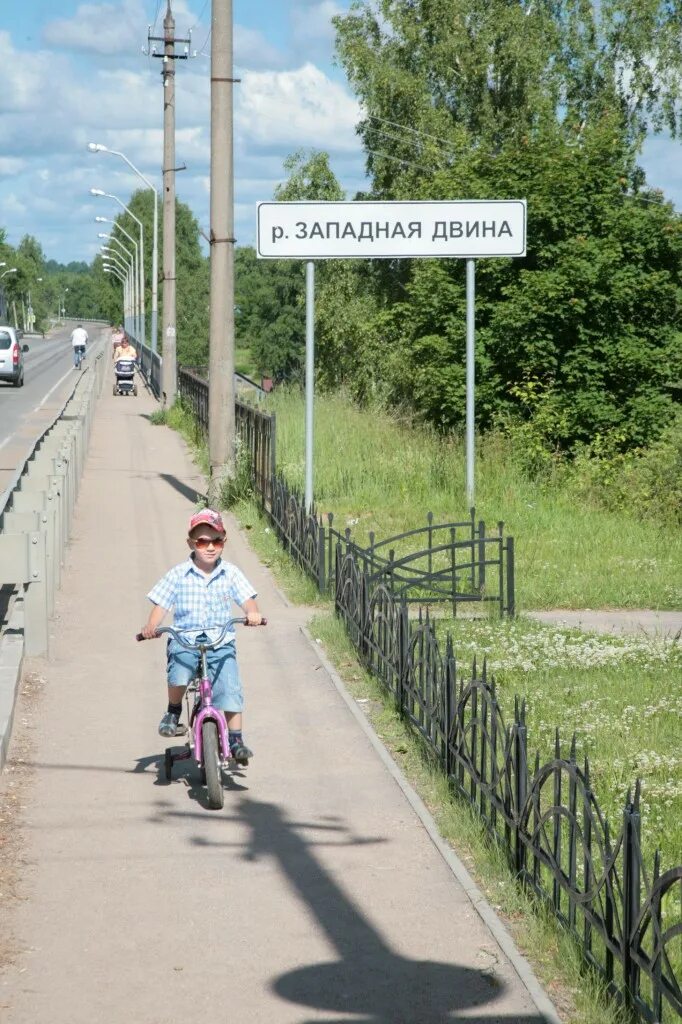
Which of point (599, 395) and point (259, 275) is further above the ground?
point (259, 275)

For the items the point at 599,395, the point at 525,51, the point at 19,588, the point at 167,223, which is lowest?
the point at 19,588

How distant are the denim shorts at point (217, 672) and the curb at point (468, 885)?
3.01 ft

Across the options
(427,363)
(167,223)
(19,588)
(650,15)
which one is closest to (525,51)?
(650,15)

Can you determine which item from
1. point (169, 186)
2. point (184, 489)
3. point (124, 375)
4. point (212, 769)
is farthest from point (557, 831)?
point (124, 375)

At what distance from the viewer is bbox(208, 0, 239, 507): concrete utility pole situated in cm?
1720

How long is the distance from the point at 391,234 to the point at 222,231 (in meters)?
2.39

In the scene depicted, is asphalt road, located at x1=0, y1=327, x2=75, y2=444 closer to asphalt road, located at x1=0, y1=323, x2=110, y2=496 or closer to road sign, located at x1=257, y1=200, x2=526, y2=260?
asphalt road, located at x1=0, y1=323, x2=110, y2=496

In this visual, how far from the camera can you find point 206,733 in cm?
702

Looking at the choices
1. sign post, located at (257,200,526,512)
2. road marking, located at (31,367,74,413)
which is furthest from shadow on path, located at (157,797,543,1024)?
road marking, located at (31,367,74,413)

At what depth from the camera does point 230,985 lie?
4.86m

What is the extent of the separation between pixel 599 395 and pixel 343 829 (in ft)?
51.6

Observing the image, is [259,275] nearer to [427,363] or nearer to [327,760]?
[427,363]

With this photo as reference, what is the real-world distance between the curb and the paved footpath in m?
0.03

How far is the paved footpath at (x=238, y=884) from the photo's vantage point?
4770 millimetres
